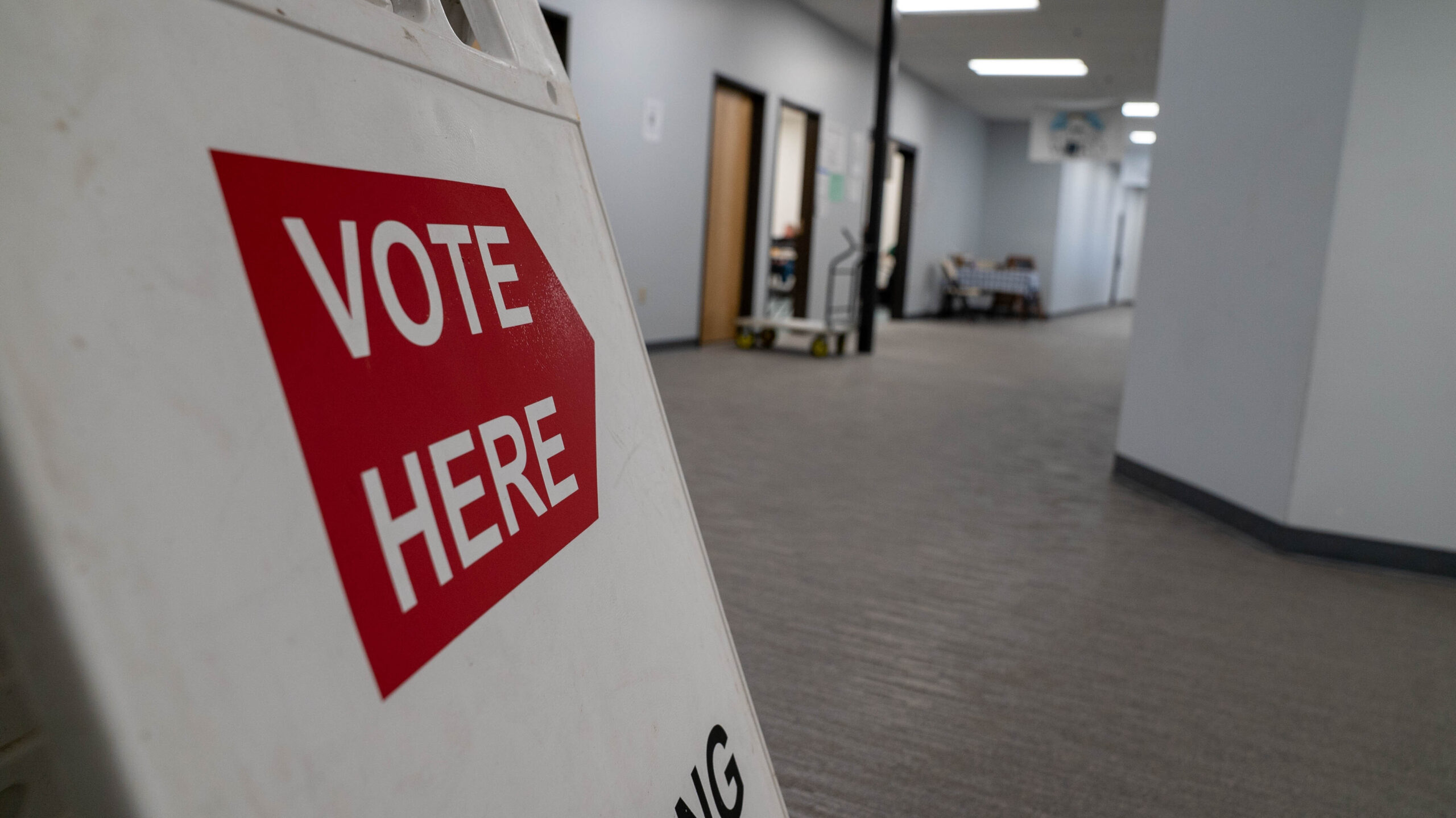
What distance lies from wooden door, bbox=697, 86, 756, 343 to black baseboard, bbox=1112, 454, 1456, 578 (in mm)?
4317

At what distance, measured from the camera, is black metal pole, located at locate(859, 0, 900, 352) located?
261 inches

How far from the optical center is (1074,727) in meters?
1.61

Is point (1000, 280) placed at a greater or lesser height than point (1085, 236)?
lesser

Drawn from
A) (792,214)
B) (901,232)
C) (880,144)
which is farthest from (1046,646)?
(792,214)

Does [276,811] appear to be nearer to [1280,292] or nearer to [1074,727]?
[1074,727]

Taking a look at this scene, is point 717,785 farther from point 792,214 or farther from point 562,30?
point 792,214

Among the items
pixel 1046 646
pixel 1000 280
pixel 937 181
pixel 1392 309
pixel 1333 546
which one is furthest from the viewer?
pixel 1000 280

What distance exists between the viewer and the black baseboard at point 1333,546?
2.60 m

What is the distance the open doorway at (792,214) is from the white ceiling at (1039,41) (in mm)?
1102

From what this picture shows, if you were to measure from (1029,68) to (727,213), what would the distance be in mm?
4332

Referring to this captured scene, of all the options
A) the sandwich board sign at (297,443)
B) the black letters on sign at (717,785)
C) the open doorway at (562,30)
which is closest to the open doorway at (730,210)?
the open doorway at (562,30)

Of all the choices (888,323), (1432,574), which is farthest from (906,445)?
(888,323)

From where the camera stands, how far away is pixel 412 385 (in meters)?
0.56

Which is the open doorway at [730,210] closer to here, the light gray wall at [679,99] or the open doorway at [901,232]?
the light gray wall at [679,99]
